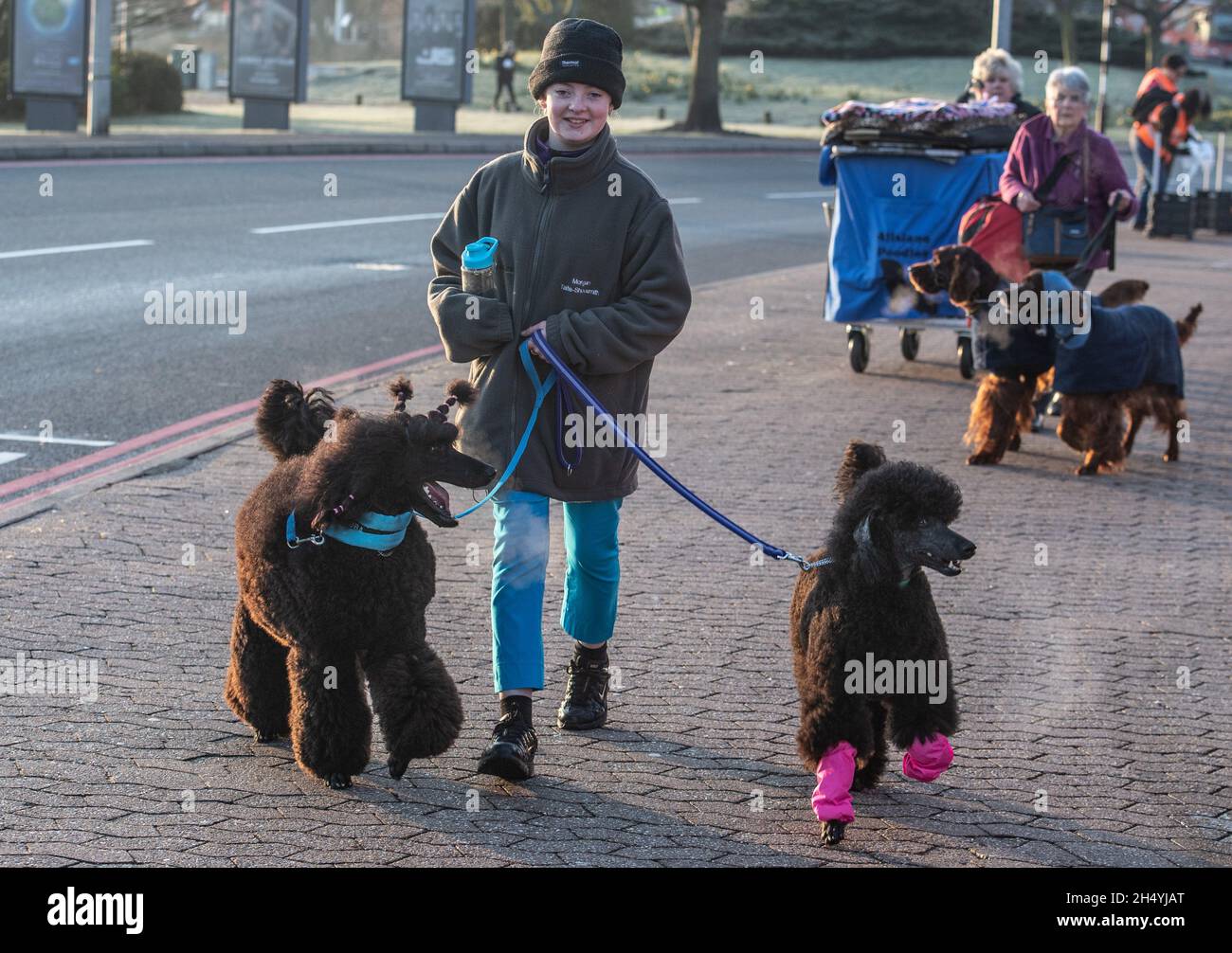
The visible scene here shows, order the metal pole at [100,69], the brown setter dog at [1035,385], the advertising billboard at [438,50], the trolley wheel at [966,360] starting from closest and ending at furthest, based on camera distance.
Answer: the brown setter dog at [1035,385] → the trolley wheel at [966,360] → the metal pole at [100,69] → the advertising billboard at [438,50]

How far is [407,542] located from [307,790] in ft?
2.57

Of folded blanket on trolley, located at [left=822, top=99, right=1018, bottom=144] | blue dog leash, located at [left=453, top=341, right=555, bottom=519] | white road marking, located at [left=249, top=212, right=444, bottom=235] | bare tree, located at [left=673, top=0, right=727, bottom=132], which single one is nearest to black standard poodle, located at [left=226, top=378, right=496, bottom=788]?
blue dog leash, located at [left=453, top=341, right=555, bottom=519]

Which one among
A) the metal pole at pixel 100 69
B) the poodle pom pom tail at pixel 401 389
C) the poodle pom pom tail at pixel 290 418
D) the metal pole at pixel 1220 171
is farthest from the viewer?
the metal pole at pixel 1220 171

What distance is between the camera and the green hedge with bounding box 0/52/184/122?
35.1 m

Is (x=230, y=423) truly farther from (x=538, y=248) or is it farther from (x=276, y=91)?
(x=276, y=91)

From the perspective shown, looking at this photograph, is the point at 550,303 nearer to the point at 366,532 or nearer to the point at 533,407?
the point at 533,407

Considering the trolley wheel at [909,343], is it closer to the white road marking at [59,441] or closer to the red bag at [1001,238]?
the red bag at [1001,238]

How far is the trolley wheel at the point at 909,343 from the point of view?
42.4 feet

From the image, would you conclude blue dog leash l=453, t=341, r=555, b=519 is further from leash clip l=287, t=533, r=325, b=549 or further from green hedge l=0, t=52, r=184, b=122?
green hedge l=0, t=52, r=184, b=122

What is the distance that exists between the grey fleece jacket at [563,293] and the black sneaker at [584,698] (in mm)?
642

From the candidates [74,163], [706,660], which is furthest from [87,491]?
[74,163]

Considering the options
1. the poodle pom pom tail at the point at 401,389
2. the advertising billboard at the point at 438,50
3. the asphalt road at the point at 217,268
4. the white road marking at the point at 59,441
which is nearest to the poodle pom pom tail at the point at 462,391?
the poodle pom pom tail at the point at 401,389

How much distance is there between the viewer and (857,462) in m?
4.93

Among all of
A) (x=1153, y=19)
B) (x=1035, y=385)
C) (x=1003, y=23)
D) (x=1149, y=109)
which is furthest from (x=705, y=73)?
(x=1035, y=385)
